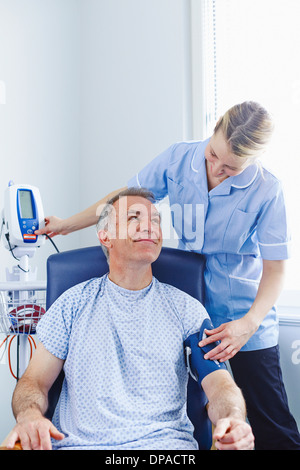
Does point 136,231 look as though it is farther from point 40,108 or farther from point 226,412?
point 40,108

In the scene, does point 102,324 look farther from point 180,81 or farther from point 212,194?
point 180,81

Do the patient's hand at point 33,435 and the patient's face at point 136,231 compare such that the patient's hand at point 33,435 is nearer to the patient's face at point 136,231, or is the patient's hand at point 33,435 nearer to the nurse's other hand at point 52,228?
the patient's face at point 136,231

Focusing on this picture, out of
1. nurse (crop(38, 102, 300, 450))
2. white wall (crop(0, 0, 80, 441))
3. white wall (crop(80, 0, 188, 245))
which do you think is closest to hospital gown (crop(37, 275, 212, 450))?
nurse (crop(38, 102, 300, 450))

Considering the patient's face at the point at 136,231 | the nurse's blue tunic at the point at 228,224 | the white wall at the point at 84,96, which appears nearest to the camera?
the patient's face at the point at 136,231

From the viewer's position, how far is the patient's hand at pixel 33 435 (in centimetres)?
110

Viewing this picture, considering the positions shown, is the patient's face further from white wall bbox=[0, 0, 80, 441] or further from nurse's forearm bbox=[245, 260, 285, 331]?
white wall bbox=[0, 0, 80, 441]

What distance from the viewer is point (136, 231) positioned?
1476 millimetres

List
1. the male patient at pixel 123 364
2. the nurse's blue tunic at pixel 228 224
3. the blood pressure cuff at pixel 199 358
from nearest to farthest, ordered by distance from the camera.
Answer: the male patient at pixel 123 364
the blood pressure cuff at pixel 199 358
the nurse's blue tunic at pixel 228 224

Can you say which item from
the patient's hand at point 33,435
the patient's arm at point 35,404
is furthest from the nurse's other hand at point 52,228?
the patient's hand at point 33,435

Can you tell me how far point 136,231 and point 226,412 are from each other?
0.60 m

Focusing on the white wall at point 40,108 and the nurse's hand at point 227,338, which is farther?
the white wall at point 40,108

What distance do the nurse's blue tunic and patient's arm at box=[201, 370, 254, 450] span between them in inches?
14.9

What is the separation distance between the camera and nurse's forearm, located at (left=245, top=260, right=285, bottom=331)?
1.49 m

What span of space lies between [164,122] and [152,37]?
1.57ft
